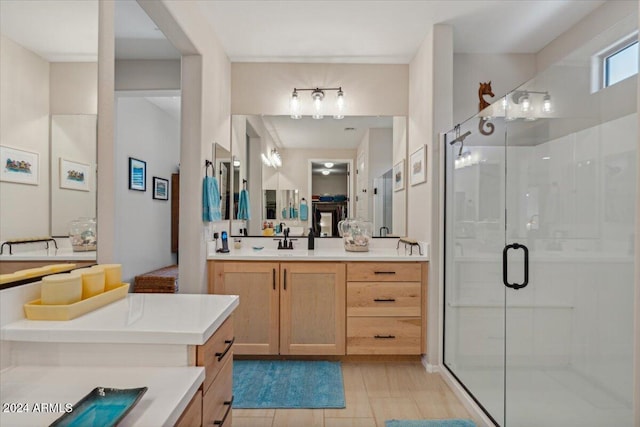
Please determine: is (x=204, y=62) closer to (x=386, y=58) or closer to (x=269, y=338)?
(x=386, y=58)

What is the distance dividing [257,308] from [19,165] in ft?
6.52

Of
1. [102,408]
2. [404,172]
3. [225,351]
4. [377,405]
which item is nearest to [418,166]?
[404,172]

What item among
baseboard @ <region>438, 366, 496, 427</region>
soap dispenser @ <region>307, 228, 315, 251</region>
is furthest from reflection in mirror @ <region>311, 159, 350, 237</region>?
baseboard @ <region>438, 366, 496, 427</region>

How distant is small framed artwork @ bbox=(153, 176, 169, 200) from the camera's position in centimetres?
460

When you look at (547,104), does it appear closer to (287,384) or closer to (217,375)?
(217,375)

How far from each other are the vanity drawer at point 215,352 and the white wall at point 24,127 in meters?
0.68

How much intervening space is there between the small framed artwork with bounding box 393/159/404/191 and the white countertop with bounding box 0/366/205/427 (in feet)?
8.89

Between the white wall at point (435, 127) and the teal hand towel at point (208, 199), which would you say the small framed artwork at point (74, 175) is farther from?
the white wall at point (435, 127)

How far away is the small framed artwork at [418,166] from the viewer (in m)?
2.87

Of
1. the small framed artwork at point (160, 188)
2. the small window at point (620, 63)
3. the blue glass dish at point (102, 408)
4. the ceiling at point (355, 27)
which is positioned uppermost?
the ceiling at point (355, 27)

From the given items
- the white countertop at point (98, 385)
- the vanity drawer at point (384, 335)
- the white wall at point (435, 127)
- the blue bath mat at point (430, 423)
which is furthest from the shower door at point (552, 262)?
the white countertop at point (98, 385)

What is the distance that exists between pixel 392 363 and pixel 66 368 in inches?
94.5

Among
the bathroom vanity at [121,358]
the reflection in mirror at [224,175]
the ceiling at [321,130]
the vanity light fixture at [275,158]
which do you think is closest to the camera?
the bathroom vanity at [121,358]

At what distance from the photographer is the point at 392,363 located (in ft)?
9.48
